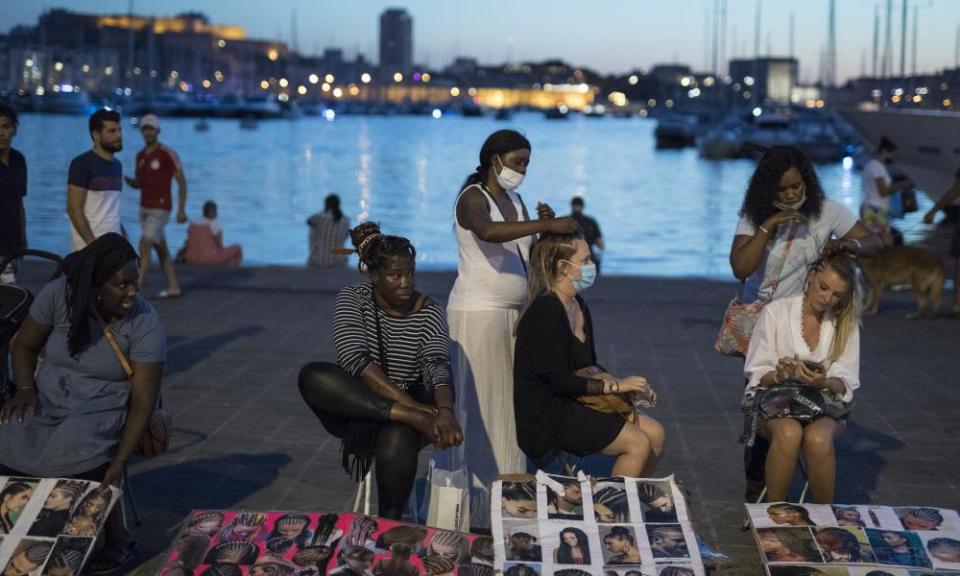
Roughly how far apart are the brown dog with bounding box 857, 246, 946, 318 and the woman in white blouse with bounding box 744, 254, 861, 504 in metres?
6.76

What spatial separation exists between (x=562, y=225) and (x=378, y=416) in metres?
1.02

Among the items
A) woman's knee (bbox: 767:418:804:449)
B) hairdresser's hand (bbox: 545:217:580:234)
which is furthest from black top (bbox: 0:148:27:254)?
woman's knee (bbox: 767:418:804:449)

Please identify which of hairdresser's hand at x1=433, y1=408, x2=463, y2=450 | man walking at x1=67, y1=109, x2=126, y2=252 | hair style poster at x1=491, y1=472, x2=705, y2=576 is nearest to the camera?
hair style poster at x1=491, y1=472, x2=705, y2=576

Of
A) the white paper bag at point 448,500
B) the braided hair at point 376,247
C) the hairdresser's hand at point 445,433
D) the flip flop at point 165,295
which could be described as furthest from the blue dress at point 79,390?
the flip flop at point 165,295

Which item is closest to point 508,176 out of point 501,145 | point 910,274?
point 501,145

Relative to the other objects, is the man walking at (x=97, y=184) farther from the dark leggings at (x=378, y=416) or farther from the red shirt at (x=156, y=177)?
the dark leggings at (x=378, y=416)

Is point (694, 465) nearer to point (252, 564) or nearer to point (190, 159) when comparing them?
point (252, 564)

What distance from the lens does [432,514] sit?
232 inches

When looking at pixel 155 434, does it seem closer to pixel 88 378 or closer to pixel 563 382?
pixel 88 378

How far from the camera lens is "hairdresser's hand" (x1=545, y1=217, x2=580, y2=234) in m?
5.64

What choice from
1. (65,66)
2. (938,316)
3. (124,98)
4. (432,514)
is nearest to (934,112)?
(938,316)

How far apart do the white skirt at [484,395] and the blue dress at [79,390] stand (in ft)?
4.23

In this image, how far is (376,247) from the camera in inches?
220

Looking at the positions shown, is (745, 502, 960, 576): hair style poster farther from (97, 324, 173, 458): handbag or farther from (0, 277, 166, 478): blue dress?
(0, 277, 166, 478): blue dress
